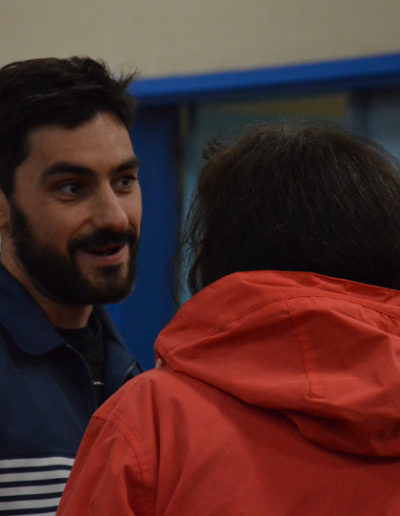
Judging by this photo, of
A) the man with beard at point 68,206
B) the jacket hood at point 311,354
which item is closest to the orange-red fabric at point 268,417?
the jacket hood at point 311,354

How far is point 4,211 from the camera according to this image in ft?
4.93

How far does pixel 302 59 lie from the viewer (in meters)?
2.08

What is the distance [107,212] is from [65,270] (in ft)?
0.46

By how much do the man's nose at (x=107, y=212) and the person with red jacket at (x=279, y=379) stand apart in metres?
0.68

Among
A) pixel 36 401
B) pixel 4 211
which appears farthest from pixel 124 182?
pixel 36 401

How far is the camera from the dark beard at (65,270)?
1420mm

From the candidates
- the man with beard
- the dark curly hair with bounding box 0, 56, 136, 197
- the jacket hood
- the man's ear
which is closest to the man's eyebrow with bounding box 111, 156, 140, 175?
the man with beard

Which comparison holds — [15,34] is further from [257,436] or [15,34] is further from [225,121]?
[257,436]

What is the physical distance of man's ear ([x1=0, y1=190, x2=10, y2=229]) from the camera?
1492 millimetres

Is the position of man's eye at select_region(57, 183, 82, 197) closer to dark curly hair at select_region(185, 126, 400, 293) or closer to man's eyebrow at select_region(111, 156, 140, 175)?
man's eyebrow at select_region(111, 156, 140, 175)

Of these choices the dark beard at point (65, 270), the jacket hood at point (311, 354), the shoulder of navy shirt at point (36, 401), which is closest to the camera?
the jacket hood at point (311, 354)

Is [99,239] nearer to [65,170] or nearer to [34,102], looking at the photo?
[65,170]

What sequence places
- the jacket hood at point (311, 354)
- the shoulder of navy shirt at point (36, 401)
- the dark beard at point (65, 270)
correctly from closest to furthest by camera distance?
1. the jacket hood at point (311, 354)
2. the shoulder of navy shirt at point (36, 401)
3. the dark beard at point (65, 270)

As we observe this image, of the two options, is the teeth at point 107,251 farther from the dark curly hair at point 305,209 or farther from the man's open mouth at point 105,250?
the dark curly hair at point 305,209
